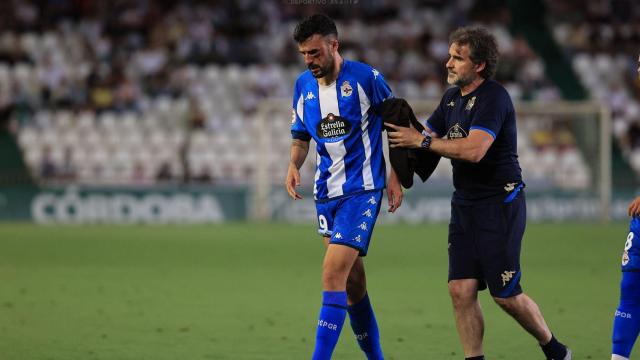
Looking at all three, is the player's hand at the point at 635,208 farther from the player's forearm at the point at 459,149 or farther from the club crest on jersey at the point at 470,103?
the club crest on jersey at the point at 470,103

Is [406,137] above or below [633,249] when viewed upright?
above

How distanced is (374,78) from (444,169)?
1721cm

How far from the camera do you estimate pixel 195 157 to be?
2427 centimetres

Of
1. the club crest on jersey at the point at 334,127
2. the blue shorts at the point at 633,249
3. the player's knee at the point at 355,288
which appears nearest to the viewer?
the blue shorts at the point at 633,249

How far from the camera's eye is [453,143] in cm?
636

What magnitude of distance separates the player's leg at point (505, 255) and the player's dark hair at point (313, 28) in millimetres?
1507

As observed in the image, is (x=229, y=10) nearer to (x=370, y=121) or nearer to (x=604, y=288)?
(x=604, y=288)

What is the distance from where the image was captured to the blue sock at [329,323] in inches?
251

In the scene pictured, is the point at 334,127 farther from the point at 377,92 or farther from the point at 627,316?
the point at 627,316

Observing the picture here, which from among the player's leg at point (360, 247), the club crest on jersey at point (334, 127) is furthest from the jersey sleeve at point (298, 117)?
the player's leg at point (360, 247)

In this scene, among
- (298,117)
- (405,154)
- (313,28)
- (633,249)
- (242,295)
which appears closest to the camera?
(633,249)

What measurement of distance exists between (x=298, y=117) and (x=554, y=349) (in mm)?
2311

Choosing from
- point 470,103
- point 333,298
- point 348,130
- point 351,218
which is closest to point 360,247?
point 351,218

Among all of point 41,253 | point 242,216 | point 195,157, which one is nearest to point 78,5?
point 195,157
